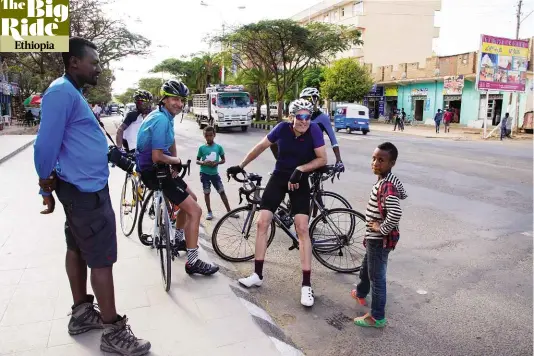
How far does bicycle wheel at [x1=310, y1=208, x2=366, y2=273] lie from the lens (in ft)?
14.3

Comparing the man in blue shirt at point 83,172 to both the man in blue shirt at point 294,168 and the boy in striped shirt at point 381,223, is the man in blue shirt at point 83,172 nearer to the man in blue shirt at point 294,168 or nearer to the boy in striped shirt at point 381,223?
the man in blue shirt at point 294,168

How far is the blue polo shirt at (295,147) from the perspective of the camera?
3.93 metres

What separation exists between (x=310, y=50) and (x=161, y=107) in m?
25.1

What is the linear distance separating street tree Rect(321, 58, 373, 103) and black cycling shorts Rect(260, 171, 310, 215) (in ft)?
113

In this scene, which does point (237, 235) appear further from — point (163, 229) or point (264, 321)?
point (264, 321)

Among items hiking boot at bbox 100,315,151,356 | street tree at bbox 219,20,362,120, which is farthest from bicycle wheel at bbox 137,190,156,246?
street tree at bbox 219,20,362,120

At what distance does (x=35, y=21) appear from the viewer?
13.9m

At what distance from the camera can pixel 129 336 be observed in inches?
107

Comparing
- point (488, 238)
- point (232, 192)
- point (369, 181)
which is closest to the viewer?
point (488, 238)

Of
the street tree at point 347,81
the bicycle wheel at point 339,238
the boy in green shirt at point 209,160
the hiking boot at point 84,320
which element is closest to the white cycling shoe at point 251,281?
the bicycle wheel at point 339,238

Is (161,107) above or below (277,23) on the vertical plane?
below

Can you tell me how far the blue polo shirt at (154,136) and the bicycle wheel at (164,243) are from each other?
1.38 feet

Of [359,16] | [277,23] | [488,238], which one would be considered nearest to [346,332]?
[488,238]

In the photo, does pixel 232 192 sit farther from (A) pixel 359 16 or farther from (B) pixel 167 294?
(A) pixel 359 16
